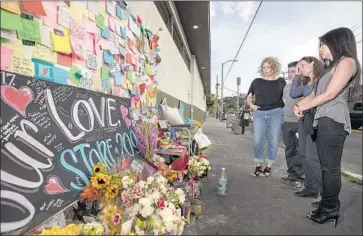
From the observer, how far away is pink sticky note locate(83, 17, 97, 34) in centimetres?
192

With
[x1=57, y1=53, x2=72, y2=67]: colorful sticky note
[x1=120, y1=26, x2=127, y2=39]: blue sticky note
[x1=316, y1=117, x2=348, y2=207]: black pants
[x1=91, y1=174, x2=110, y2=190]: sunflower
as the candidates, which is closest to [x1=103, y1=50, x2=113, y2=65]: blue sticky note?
[x1=120, y1=26, x2=127, y2=39]: blue sticky note

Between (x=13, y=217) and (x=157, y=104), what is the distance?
316 centimetres

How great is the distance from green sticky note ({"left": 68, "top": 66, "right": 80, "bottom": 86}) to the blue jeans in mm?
2179

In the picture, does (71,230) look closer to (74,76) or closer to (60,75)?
(60,75)

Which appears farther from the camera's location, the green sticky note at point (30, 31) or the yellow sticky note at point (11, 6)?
the green sticky note at point (30, 31)

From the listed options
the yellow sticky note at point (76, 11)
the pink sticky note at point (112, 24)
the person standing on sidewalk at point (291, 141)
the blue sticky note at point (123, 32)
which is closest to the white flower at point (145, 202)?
the yellow sticky note at point (76, 11)

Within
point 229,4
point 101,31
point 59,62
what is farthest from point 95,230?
point 101,31

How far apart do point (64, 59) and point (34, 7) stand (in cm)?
38

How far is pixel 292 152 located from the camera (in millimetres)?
3004

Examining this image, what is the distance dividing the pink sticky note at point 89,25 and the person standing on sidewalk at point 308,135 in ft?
6.22

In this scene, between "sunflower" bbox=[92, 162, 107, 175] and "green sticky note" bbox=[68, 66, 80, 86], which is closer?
"sunflower" bbox=[92, 162, 107, 175]

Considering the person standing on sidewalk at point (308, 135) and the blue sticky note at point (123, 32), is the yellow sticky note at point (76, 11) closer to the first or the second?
the blue sticky note at point (123, 32)

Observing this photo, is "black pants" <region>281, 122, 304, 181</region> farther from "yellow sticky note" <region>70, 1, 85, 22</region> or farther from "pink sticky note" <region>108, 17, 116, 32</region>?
"yellow sticky note" <region>70, 1, 85, 22</region>

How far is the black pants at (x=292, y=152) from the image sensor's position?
2.90 metres
